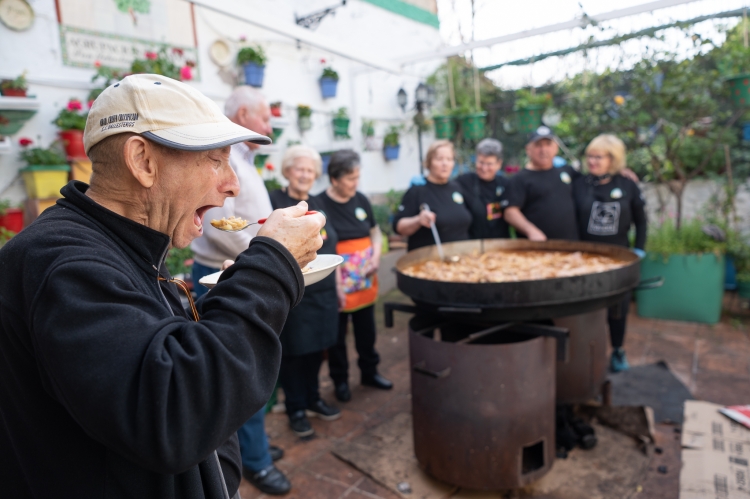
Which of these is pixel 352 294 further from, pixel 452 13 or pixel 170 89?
pixel 452 13

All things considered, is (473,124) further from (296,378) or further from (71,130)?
(71,130)

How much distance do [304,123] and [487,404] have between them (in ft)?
15.6

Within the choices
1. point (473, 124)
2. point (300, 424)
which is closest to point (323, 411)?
point (300, 424)

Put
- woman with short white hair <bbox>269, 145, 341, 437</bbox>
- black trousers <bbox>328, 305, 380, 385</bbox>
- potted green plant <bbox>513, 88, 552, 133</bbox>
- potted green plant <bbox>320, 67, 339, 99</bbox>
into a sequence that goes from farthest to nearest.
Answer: potted green plant <bbox>320, 67, 339, 99</bbox>, potted green plant <bbox>513, 88, 552, 133</bbox>, black trousers <bbox>328, 305, 380, 385</bbox>, woman with short white hair <bbox>269, 145, 341, 437</bbox>

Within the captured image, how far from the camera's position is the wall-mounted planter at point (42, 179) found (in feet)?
13.0

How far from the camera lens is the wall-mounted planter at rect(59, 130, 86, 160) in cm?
412

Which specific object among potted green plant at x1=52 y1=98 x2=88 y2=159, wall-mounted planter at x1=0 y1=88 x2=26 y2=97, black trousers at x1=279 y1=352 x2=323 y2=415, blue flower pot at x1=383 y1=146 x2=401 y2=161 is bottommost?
black trousers at x1=279 y1=352 x2=323 y2=415

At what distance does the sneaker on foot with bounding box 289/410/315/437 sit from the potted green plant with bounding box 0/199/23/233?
243 cm

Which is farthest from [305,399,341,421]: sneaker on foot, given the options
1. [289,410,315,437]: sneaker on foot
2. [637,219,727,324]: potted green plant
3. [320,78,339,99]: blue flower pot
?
[320,78,339,99]: blue flower pot

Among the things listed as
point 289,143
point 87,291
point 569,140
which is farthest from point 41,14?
point 569,140

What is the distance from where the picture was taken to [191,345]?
95 cm

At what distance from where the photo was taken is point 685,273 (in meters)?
5.83

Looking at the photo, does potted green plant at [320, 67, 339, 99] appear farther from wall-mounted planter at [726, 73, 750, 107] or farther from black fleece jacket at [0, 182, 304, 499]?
black fleece jacket at [0, 182, 304, 499]

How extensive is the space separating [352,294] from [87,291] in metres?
3.31
